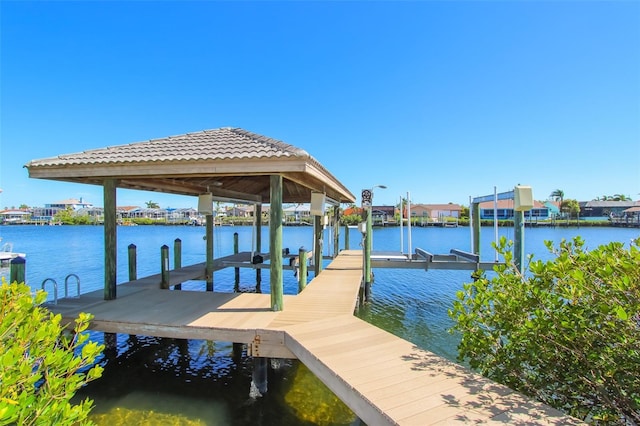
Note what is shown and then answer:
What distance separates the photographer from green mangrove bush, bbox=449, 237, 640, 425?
2316mm

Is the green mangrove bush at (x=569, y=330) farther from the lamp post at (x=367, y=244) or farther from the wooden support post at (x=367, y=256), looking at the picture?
the lamp post at (x=367, y=244)

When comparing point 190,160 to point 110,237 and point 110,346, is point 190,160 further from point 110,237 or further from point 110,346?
point 110,346

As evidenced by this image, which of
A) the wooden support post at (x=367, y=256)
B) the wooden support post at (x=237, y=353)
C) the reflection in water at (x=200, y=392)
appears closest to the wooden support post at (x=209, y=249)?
the reflection in water at (x=200, y=392)

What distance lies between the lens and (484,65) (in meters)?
10.4

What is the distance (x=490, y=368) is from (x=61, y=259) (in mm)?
28666

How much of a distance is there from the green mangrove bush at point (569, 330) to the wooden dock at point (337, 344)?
26 cm

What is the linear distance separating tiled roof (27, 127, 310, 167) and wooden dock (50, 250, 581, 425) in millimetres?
2644

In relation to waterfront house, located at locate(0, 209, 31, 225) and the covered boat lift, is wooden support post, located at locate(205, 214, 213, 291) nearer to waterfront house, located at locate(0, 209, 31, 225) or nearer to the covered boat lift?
the covered boat lift

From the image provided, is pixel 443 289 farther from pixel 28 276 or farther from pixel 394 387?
pixel 28 276

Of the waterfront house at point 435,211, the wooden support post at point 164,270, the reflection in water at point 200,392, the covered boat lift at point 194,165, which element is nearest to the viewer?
the reflection in water at point 200,392

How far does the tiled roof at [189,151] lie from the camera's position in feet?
16.4

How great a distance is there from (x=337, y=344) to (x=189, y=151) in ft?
13.2

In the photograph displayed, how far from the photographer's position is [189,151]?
551 centimetres

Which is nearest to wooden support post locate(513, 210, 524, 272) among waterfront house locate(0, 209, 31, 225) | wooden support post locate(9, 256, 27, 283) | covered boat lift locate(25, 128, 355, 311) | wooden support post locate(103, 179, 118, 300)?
covered boat lift locate(25, 128, 355, 311)
